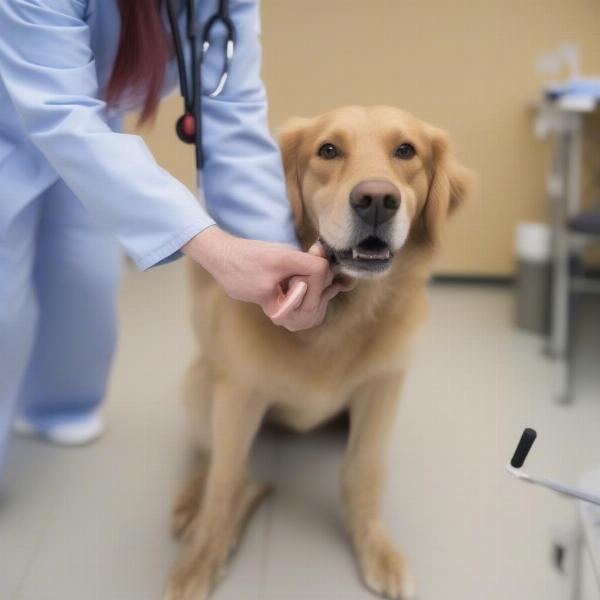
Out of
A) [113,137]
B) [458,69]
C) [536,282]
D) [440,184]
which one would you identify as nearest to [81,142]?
[113,137]

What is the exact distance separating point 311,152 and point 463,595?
0.78 m

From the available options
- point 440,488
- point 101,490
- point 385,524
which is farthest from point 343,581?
point 101,490

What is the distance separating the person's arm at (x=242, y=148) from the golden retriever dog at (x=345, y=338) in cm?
6

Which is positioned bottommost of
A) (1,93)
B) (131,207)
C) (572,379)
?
(572,379)

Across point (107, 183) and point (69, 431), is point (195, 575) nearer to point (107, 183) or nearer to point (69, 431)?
point (69, 431)

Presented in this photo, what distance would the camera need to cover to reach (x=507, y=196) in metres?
2.54

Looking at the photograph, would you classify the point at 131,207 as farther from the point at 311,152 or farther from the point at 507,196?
the point at 507,196

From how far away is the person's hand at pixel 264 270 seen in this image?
2.83 ft

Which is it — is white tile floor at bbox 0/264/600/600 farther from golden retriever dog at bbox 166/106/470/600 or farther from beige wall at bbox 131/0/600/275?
beige wall at bbox 131/0/600/275

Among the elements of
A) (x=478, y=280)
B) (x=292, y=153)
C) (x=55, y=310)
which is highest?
(x=292, y=153)

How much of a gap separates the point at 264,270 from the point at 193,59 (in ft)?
1.12

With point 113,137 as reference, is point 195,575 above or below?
below

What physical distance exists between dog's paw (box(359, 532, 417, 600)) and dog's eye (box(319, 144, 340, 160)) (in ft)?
2.20

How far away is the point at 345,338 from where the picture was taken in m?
1.10
